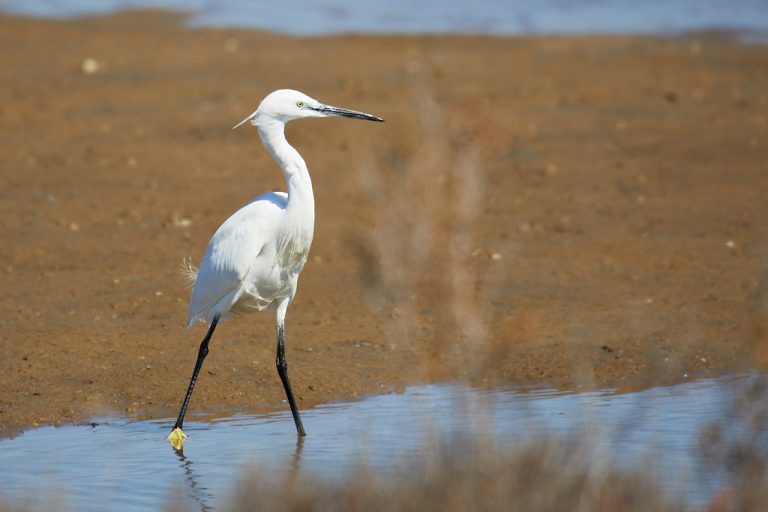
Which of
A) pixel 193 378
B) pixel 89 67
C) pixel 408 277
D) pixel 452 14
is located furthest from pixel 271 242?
pixel 452 14

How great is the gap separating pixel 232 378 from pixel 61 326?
1536 mm

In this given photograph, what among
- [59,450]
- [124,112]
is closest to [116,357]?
[59,450]

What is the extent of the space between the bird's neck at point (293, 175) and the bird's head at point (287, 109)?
0.07 metres

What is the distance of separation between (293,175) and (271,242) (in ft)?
1.42

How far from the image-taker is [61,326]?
8.82 metres

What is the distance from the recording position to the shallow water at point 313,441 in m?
5.90

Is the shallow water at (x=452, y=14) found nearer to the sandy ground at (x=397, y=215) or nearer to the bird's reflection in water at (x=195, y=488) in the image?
the sandy ground at (x=397, y=215)

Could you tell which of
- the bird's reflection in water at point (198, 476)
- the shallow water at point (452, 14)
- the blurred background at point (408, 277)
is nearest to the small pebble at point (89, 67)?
the blurred background at point (408, 277)

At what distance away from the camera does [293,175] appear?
6949mm

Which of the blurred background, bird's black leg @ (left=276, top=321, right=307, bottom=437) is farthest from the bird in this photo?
the blurred background

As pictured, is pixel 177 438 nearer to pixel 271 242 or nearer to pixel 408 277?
pixel 271 242

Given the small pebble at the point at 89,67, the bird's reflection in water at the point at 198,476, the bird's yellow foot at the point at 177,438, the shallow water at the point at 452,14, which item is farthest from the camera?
the shallow water at the point at 452,14

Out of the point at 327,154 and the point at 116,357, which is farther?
the point at 327,154

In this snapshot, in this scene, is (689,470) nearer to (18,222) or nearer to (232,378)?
(232,378)
